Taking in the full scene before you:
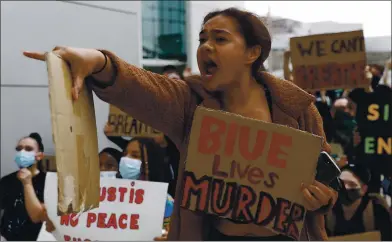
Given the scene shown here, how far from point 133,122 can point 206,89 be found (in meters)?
2.63

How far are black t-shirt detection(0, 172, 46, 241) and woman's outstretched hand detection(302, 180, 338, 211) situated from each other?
2.42m

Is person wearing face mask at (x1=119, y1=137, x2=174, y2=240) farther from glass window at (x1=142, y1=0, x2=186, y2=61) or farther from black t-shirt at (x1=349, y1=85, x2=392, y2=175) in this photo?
glass window at (x1=142, y1=0, x2=186, y2=61)

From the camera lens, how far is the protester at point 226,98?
1.75 meters

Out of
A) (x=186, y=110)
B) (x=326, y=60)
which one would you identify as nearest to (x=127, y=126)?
(x=326, y=60)

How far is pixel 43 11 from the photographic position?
6000mm

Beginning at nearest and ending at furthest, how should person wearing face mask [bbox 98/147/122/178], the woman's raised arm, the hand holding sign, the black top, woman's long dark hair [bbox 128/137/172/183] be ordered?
the woman's raised arm
the black top
the hand holding sign
woman's long dark hair [bbox 128/137/172/183]
person wearing face mask [bbox 98/147/122/178]

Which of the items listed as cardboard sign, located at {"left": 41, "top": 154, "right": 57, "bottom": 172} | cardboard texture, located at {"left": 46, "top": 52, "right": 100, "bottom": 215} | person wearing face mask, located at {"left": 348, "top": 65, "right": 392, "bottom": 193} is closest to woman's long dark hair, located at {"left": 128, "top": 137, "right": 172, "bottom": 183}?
cardboard sign, located at {"left": 41, "top": 154, "right": 57, "bottom": 172}

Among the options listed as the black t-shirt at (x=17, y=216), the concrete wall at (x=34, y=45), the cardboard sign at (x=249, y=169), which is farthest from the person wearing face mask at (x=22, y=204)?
the cardboard sign at (x=249, y=169)

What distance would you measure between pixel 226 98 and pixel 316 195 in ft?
1.39

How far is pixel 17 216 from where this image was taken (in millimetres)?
3717

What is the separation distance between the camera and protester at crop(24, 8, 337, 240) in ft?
5.73

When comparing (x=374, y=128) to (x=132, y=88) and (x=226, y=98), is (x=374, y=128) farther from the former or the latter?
(x=132, y=88)

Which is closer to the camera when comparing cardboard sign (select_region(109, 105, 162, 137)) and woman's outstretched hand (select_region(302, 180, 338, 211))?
woman's outstretched hand (select_region(302, 180, 338, 211))

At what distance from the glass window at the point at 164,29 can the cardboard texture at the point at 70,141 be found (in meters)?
6.97
